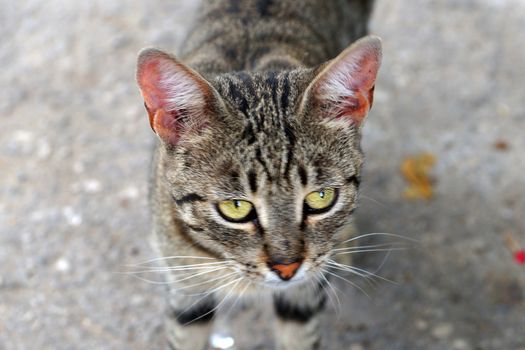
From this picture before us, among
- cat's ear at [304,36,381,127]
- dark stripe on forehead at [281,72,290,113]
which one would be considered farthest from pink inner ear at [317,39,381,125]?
dark stripe on forehead at [281,72,290,113]

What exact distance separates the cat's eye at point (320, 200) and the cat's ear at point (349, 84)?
0.75ft

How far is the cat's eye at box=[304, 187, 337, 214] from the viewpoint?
2.26 metres

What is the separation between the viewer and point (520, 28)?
15.3 ft

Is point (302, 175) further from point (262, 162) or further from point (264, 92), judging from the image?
point (264, 92)

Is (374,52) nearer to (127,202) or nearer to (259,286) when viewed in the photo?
(259,286)

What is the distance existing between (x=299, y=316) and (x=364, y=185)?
30.1 inches

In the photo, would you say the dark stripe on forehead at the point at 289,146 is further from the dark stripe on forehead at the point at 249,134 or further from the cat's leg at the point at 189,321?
the cat's leg at the point at 189,321

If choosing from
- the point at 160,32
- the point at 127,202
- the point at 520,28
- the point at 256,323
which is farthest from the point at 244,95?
the point at 520,28

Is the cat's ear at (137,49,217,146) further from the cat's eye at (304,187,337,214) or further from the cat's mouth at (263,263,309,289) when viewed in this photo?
the cat's mouth at (263,263,309,289)

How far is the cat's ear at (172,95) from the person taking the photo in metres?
2.09

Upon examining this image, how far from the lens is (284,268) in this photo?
2.28m

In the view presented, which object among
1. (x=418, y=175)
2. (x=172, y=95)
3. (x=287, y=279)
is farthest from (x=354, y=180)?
(x=418, y=175)

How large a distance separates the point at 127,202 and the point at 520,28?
2.69 m

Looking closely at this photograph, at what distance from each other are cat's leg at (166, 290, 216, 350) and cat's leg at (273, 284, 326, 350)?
0.27 m
